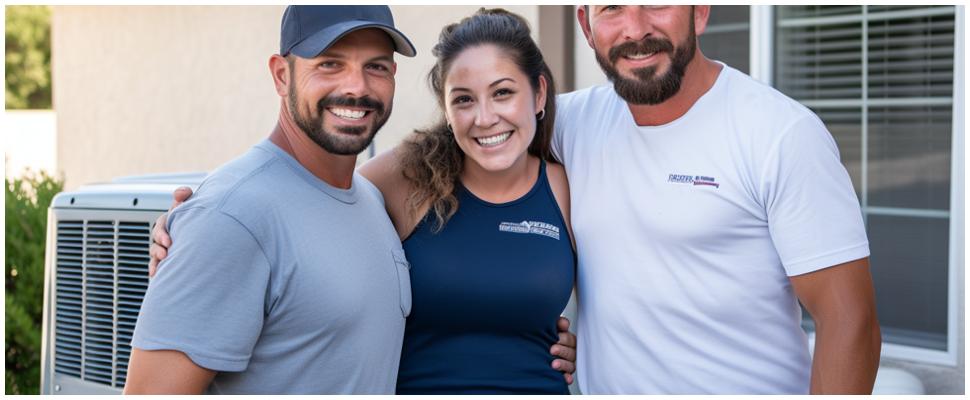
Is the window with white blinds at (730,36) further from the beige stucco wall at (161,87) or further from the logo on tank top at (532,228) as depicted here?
the logo on tank top at (532,228)

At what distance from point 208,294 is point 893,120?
335 cm

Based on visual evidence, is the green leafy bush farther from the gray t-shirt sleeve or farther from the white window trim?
the gray t-shirt sleeve

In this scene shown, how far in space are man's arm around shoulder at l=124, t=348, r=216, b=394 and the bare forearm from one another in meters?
1.37

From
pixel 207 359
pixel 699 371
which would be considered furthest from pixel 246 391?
pixel 699 371

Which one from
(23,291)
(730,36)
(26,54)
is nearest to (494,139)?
(730,36)

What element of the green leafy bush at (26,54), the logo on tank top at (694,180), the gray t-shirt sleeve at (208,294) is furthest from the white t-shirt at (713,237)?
the green leafy bush at (26,54)

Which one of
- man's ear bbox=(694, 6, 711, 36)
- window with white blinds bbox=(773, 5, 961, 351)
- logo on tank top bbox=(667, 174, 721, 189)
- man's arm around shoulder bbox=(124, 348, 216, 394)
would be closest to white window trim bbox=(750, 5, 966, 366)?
window with white blinds bbox=(773, 5, 961, 351)

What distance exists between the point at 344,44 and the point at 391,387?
775 mm

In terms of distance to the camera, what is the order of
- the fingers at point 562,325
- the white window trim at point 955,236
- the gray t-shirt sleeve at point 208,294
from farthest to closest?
1. the white window trim at point 955,236
2. the fingers at point 562,325
3. the gray t-shirt sleeve at point 208,294

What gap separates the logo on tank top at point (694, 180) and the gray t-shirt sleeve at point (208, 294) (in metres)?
0.98

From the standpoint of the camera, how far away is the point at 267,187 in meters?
1.96

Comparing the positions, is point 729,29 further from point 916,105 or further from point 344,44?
point 344,44

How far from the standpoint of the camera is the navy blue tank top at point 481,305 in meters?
2.42

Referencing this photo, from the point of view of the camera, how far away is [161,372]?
1838mm
